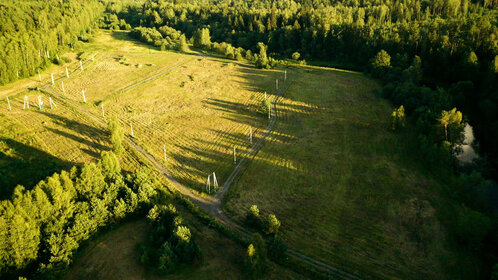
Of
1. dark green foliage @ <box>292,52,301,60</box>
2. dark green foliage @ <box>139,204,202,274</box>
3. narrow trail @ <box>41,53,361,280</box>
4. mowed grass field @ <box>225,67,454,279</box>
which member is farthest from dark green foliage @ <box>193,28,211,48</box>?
dark green foliage @ <box>139,204,202,274</box>

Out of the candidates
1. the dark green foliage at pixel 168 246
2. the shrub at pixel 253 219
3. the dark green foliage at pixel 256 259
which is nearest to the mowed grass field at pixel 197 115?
the shrub at pixel 253 219

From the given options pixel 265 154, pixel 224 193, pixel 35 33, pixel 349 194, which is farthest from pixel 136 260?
pixel 35 33

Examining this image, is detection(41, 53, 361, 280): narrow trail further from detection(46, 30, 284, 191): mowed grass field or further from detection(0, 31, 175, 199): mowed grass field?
detection(0, 31, 175, 199): mowed grass field

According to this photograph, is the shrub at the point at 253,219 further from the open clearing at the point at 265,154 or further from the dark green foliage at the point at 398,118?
the dark green foliage at the point at 398,118

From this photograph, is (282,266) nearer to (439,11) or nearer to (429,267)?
(429,267)

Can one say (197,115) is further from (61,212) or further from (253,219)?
(61,212)
